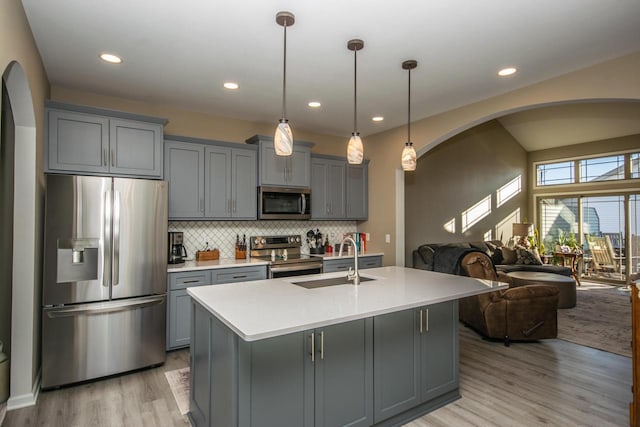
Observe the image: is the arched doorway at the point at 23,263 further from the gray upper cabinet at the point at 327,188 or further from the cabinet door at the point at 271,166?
the gray upper cabinet at the point at 327,188

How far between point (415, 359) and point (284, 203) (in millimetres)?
2734

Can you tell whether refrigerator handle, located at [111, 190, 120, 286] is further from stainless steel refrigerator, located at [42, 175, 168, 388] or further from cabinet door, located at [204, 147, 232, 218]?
cabinet door, located at [204, 147, 232, 218]

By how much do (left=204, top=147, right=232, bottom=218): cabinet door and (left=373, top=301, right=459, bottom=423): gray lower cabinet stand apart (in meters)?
2.60

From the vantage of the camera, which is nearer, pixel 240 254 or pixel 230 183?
pixel 230 183

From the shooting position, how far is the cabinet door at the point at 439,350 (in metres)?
2.50

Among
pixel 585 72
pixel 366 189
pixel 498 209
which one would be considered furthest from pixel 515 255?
pixel 585 72

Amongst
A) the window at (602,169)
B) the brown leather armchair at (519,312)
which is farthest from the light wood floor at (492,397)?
the window at (602,169)

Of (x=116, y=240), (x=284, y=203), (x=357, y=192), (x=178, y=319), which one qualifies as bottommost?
(x=178, y=319)

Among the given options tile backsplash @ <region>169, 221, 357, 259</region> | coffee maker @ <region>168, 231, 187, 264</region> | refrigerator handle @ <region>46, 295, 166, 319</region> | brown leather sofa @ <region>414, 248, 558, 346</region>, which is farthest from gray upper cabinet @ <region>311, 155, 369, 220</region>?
refrigerator handle @ <region>46, 295, 166, 319</region>

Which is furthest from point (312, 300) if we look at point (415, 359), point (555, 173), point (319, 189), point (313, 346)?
point (555, 173)

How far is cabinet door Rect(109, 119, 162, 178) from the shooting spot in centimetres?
335

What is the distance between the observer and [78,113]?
3186mm

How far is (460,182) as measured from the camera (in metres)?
6.92

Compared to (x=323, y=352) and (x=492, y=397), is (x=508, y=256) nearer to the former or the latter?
(x=492, y=397)
